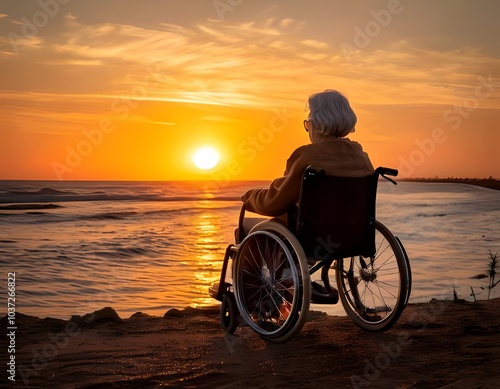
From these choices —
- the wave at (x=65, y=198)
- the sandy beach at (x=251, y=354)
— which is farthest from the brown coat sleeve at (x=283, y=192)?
the wave at (x=65, y=198)

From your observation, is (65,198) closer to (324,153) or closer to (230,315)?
(230,315)

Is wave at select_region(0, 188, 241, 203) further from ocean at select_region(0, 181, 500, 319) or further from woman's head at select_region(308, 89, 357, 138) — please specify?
woman's head at select_region(308, 89, 357, 138)

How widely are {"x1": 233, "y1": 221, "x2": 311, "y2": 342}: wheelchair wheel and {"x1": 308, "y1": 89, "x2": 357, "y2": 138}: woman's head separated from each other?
1.88 ft

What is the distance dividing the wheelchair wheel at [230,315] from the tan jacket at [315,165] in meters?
0.61

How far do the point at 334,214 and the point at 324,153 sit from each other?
1.05 feet

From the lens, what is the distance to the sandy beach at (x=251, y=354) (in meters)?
2.70

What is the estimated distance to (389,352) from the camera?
10.3 ft

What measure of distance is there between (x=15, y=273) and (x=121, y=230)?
6041 millimetres

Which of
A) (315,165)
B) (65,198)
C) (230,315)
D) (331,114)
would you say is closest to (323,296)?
(230,315)

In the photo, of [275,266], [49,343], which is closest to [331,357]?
[275,266]

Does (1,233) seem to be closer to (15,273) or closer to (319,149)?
(15,273)

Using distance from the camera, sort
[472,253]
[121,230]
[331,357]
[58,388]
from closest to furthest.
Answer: [58,388]
[331,357]
[472,253]
[121,230]

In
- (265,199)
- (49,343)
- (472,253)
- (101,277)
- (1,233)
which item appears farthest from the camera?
(1,233)

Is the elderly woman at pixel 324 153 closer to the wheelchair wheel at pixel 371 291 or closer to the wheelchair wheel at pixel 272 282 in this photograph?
the wheelchair wheel at pixel 272 282
